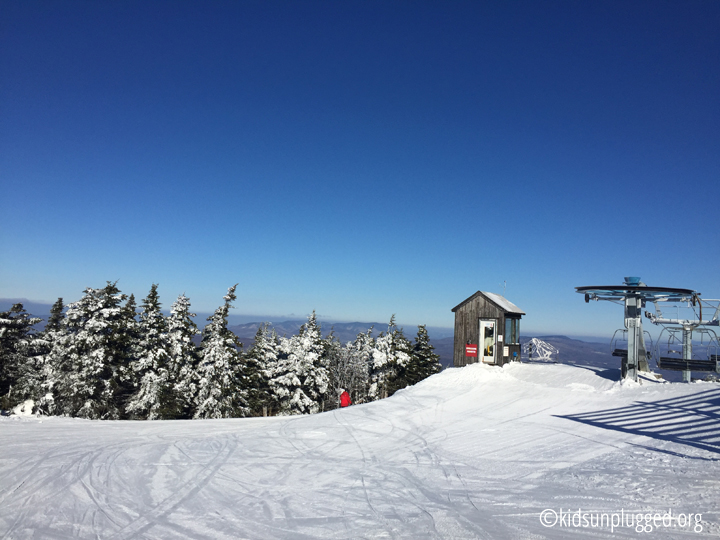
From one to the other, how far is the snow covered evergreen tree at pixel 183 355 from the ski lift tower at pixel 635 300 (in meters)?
23.6

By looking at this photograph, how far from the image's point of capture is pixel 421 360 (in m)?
36.7

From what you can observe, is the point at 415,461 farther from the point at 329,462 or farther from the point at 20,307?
the point at 20,307

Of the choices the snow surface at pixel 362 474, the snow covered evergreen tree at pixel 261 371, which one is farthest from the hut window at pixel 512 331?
the snow covered evergreen tree at pixel 261 371

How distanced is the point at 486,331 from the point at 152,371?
799 inches

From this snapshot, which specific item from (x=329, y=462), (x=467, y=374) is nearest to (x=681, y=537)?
Answer: (x=329, y=462)

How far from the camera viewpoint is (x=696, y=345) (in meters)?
15.6

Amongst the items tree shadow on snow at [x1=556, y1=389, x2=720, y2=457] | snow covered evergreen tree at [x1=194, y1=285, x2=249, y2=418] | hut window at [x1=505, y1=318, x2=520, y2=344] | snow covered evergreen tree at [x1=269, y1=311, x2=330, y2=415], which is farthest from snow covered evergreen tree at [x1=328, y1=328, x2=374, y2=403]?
tree shadow on snow at [x1=556, y1=389, x2=720, y2=457]

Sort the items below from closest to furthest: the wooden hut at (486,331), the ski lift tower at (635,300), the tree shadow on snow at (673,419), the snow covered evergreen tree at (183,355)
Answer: the tree shadow on snow at (673,419) → the ski lift tower at (635,300) → the wooden hut at (486,331) → the snow covered evergreen tree at (183,355)

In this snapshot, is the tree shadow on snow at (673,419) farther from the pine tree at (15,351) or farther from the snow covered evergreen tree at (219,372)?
the pine tree at (15,351)

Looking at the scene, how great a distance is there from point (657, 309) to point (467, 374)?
8.51 metres

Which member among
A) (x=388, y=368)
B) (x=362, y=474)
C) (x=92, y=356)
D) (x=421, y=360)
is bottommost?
(x=388, y=368)

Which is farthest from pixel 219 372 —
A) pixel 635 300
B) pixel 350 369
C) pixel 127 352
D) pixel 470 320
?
pixel 635 300

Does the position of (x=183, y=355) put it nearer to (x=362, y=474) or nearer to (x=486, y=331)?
(x=486, y=331)

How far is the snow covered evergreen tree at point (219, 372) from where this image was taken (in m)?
25.0
